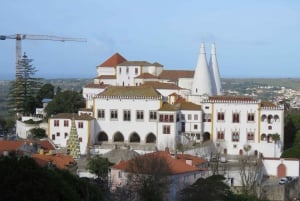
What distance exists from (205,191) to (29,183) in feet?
39.3

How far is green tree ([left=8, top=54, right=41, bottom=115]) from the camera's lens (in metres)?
63.4

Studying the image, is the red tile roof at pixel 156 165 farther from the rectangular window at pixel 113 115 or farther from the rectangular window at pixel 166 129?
the rectangular window at pixel 113 115

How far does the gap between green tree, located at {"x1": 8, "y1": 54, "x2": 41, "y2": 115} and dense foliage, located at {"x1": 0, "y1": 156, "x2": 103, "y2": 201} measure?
39216 millimetres

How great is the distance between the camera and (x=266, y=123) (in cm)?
Answer: 4991

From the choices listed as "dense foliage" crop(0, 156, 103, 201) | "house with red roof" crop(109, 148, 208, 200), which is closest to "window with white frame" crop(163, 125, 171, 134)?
"house with red roof" crop(109, 148, 208, 200)

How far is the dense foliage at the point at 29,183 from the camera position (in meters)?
22.4

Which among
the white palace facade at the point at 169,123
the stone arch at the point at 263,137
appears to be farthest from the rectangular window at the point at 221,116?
the stone arch at the point at 263,137

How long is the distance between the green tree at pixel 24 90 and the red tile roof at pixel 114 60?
6.84 meters

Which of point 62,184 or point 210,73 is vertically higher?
point 210,73

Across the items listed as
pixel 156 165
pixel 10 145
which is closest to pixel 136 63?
pixel 10 145

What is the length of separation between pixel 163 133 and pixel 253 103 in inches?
261

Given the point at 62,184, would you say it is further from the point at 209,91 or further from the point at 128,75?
the point at 128,75

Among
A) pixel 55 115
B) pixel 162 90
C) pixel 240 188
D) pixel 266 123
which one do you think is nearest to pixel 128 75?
pixel 162 90

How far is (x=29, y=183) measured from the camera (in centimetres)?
2280
